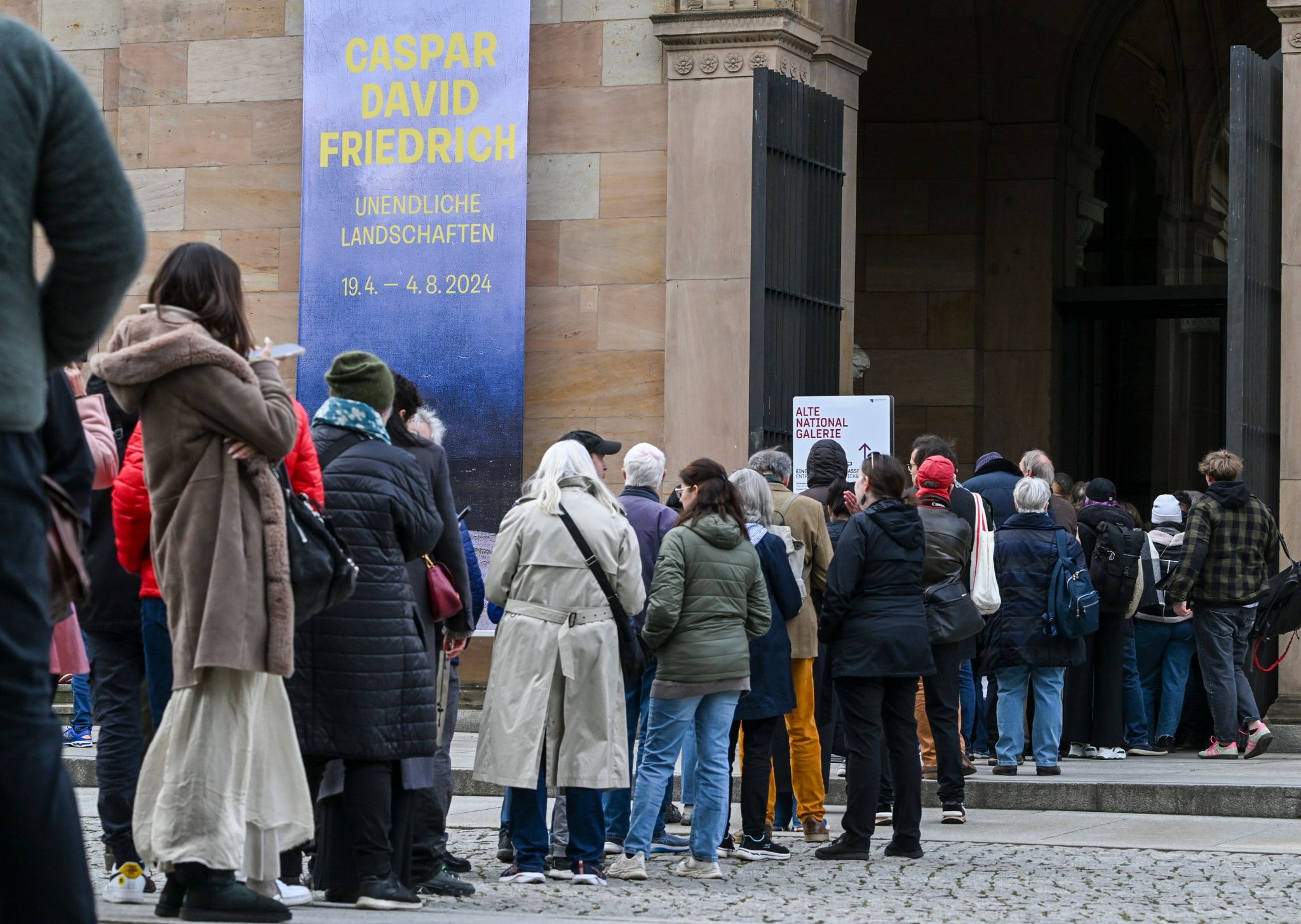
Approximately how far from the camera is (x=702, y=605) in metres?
8.13

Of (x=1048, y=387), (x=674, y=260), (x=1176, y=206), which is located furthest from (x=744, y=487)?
(x=1176, y=206)

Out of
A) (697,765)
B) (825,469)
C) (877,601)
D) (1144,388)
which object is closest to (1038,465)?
(825,469)

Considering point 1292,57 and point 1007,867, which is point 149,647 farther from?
point 1292,57

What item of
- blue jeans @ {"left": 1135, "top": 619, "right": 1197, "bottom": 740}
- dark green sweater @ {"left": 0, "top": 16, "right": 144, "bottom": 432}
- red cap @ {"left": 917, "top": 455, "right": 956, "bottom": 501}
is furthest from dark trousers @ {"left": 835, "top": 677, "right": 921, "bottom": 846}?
dark green sweater @ {"left": 0, "top": 16, "right": 144, "bottom": 432}

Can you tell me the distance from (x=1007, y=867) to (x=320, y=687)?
3.39m

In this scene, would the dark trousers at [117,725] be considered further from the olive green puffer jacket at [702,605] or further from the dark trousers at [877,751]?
the dark trousers at [877,751]

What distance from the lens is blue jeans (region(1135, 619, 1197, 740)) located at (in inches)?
516

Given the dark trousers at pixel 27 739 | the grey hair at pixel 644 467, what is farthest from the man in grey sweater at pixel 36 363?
the grey hair at pixel 644 467

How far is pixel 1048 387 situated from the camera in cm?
1983

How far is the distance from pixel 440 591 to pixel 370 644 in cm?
80

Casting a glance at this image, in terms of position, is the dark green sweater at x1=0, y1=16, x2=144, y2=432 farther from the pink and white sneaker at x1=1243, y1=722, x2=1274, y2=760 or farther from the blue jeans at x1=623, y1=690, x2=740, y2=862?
the pink and white sneaker at x1=1243, y1=722, x2=1274, y2=760

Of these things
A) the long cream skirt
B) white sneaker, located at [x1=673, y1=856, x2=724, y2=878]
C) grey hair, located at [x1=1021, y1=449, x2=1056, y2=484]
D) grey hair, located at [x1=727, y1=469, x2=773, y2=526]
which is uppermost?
grey hair, located at [x1=1021, y1=449, x2=1056, y2=484]

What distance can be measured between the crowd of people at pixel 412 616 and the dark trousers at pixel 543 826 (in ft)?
0.04

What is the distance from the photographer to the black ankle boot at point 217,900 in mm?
5645
